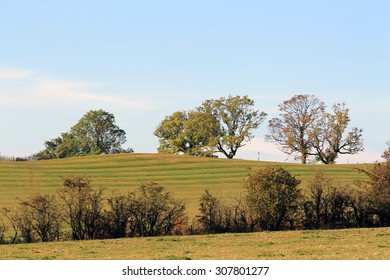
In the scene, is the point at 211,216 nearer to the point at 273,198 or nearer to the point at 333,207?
the point at 273,198

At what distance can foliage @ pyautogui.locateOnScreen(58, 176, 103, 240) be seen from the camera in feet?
122

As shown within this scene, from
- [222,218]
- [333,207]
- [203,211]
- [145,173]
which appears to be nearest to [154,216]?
[203,211]

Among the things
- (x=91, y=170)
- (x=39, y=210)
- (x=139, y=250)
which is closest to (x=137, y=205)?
(x=39, y=210)

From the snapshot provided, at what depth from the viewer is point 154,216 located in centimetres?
3806

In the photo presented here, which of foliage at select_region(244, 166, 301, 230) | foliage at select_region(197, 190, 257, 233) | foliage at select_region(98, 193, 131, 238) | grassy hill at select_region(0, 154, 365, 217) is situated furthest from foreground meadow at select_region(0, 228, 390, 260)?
grassy hill at select_region(0, 154, 365, 217)

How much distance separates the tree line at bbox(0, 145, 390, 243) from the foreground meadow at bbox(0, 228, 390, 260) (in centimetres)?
289

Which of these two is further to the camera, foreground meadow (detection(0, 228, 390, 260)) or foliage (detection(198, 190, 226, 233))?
foliage (detection(198, 190, 226, 233))

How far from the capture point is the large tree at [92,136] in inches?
4956

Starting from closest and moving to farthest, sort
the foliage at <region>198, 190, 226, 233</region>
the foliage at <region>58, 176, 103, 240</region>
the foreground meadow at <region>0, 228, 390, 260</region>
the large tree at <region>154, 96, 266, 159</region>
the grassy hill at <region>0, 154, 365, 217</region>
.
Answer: the foreground meadow at <region>0, 228, 390, 260</region> < the foliage at <region>58, 176, 103, 240</region> < the foliage at <region>198, 190, 226, 233</region> < the grassy hill at <region>0, 154, 365, 217</region> < the large tree at <region>154, 96, 266, 159</region>

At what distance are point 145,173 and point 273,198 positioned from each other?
39.6 metres

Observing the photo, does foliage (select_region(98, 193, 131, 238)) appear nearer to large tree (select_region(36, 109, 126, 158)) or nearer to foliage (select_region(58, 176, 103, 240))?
foliage (select_region(58, 176, 103, 240))

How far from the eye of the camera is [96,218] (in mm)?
37500

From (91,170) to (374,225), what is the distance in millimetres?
44719

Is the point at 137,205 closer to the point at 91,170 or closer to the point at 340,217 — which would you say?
the point at 340,217
